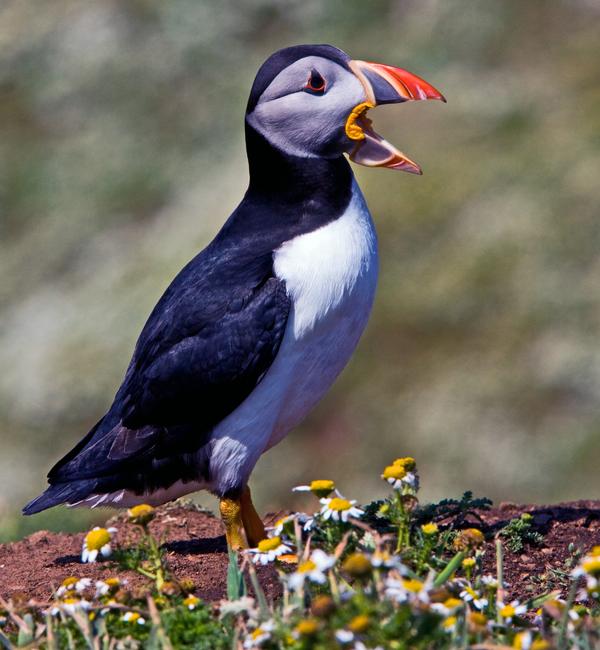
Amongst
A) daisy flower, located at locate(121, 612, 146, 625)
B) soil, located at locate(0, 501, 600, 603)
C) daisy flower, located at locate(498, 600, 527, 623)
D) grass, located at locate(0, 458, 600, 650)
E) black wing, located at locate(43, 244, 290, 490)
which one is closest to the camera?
grass, located at locate(0, 458, 600, 650)

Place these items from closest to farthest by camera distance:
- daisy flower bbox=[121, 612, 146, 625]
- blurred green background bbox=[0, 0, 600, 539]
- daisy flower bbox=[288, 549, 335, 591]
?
daisy flower bbox=[288, 549, 335, 591], daisy flower bbox=[121, 612, 146, 625], blurred green background bbox=[0, 0, 600, 539]

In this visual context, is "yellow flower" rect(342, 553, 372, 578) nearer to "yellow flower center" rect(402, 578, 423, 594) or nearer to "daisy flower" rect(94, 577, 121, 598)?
"yellow flower center" rect(402, 578, 423, 594)

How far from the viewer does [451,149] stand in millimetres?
10438

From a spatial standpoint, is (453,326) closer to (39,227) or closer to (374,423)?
(374,423)

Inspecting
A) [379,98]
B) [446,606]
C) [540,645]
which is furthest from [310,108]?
[540,645]

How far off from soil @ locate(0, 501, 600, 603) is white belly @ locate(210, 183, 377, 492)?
0.40 metres

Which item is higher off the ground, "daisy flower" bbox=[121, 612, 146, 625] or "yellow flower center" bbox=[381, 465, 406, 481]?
"yellow flower center" bbox=[381, 465, 406, 481]

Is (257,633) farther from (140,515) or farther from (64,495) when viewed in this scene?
(64,495)

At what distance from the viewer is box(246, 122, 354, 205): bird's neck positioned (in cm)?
489

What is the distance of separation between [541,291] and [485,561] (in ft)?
14.8

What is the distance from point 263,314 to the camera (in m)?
4.63

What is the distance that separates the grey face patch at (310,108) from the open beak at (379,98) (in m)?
0.03

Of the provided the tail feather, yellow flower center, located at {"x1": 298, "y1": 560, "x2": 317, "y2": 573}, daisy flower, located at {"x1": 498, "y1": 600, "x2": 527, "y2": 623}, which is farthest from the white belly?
yellow flower center, located at {"x1": 298, "y1": 560, "x2": 317, "y2": 573}

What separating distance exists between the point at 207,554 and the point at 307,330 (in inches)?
39.6
